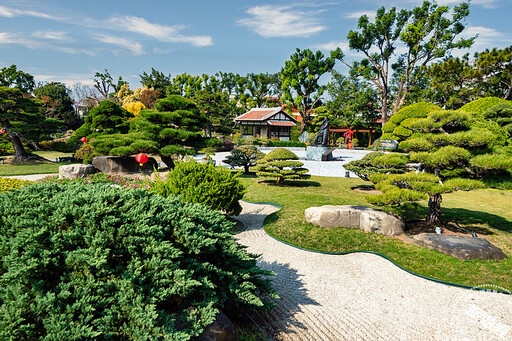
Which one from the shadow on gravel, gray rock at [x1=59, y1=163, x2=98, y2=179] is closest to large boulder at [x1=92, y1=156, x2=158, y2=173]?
gray rock at [x1=59, y1=163, x2=98, y2=179]

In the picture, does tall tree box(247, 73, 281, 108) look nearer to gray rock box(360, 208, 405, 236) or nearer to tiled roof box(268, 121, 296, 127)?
tiled roof box(268, 121, 296, 127)

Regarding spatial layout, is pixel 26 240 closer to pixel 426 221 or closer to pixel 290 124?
pixel 426 221

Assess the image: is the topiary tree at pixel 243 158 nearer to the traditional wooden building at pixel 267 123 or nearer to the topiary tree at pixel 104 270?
the topiary tree at pixel 104 270

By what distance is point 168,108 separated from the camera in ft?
45.4

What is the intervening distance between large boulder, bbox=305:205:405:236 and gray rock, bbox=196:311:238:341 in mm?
4690

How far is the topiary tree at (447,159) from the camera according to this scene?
5352 mm

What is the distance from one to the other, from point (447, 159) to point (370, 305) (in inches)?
139

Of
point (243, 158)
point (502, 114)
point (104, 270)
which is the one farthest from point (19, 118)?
point (502, 114)

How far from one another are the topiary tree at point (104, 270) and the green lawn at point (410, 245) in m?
3.71

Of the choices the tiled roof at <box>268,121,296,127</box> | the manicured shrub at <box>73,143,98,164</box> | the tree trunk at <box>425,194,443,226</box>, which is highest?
the tiled roof at <box>268,121,296,127</box>

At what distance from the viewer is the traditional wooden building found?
35.6 metres

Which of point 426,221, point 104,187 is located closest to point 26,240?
point 104,187

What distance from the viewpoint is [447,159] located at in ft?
18.2

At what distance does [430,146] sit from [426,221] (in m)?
2.07
